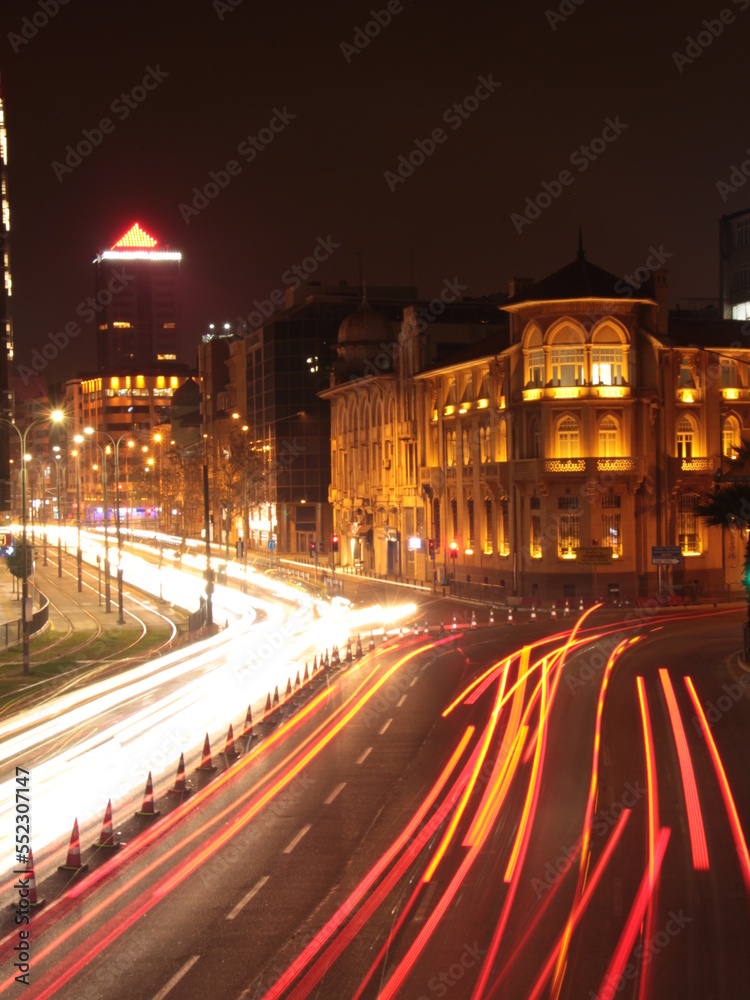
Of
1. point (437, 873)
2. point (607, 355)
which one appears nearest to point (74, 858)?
point (437, 873)

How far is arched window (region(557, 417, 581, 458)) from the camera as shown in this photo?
60188 millimetres

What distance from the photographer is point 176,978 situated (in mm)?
11664

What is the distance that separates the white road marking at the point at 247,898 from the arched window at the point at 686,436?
168 ft

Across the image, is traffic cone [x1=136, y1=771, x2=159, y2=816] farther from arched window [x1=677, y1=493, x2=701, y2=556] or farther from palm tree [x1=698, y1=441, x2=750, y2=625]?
arched window [x1=677, y1=493, x2=701, y2=556]

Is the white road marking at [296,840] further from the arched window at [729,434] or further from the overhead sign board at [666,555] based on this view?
the arched window at [729,434]

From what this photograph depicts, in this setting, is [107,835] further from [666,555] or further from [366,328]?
[366,328]

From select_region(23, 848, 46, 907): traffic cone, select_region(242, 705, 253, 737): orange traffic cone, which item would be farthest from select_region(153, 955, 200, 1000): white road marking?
select_region(242, 705, 253, 737): orange traffic cone

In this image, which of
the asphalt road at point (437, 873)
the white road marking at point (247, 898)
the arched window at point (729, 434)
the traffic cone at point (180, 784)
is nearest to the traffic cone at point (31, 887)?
the asphalt road at point (437, 873)

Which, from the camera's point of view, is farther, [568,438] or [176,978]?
[568,438]

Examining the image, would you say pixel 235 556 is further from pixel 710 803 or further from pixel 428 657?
pixel 710 803

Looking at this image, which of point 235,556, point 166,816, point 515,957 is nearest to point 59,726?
point 166,816

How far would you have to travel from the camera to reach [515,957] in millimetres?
12031

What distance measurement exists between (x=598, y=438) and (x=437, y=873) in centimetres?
4696

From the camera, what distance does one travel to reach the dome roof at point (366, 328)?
8750cm
